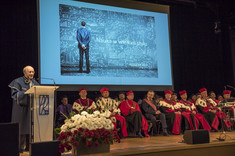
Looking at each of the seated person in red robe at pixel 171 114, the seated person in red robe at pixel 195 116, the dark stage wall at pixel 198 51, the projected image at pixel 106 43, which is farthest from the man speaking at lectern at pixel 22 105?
the seated person in red robe at pixel 195 116

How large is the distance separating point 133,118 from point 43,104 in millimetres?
2747

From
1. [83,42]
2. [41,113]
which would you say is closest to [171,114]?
[83,42]

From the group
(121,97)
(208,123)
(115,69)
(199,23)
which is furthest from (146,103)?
(199,23)

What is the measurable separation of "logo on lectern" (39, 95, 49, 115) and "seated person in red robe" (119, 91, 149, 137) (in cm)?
266

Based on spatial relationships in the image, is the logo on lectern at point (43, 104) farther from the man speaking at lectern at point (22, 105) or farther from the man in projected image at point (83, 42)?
the man in projected image at point (83, 42)

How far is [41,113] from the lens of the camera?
4301 mm

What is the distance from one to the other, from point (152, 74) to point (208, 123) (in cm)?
192

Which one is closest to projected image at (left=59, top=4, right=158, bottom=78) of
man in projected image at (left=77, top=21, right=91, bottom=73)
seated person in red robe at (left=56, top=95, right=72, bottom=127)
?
man in projected image at (left=77, top=21, right=91, bottom=73)

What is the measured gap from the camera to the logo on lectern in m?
4.31

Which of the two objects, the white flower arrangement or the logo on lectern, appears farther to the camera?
the logo on lectern

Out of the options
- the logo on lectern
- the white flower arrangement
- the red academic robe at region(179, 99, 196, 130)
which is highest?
the logo on lectern

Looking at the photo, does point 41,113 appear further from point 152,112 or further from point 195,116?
point 195,116

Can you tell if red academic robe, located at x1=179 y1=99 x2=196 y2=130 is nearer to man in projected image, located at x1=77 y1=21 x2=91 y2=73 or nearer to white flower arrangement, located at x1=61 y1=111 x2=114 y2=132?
man in projected image, located at x1=77 y1=21 x2=91 y2=73

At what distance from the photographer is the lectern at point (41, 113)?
13.9ft
